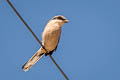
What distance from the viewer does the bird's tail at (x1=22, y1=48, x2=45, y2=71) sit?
5156mm

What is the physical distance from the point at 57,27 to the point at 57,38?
201mm

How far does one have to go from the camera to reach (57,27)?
17.3 ft

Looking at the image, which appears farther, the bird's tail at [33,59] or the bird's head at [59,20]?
the bird's head at [59,20]

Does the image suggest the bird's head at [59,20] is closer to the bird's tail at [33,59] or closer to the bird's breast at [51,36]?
the bird's breast at [51,36]

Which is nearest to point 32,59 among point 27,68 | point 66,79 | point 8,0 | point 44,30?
point 27,68

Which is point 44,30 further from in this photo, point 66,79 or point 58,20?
point 66,79

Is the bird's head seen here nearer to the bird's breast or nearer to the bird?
the bird

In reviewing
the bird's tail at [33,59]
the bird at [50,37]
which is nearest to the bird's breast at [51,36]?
the bird at [50,37]

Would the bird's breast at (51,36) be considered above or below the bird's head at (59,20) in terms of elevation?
below

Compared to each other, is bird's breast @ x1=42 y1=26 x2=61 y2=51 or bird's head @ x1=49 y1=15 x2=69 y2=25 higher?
bird's head @ x1=49 y1=15 x2=69 y2=25

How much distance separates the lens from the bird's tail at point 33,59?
16.9 feet

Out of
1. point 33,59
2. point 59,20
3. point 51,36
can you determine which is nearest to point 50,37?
point 51,36

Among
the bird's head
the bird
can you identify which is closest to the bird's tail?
the bird

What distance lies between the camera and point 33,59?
5.23 metres
